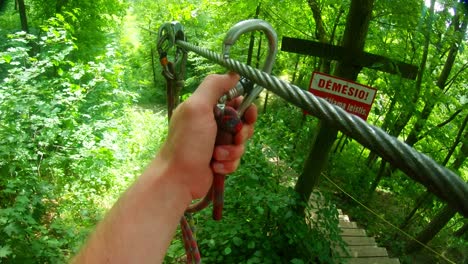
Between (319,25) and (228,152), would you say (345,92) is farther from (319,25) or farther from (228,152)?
(319,25)

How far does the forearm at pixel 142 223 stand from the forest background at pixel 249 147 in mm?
1967

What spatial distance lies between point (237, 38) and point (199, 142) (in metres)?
0.31

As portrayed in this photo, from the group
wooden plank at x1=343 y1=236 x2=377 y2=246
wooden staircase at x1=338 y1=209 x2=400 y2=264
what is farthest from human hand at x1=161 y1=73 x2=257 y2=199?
wooden plank at x1=343 y1=236 x2=377 y2=246

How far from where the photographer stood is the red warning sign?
3012 mm

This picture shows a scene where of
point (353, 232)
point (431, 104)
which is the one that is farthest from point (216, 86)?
point (431, 104)

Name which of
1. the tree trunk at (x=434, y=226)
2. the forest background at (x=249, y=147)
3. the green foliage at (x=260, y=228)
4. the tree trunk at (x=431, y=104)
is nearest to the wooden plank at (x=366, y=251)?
the forest background at (x=249, y=147)

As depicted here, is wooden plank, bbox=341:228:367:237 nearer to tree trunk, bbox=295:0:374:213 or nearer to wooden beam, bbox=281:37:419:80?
tree trunk, bbox=295:0:374:213

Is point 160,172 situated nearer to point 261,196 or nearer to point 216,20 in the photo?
point 261,196

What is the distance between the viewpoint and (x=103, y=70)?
19.9 feet

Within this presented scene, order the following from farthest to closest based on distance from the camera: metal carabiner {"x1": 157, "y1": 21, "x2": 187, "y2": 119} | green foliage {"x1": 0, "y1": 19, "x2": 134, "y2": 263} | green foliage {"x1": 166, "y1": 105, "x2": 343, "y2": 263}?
green foliage {"x1": 0, "y1": 19, "x2": 134, "y2": 263} < green foliage {"x1": 166, "y1": 105, "x2": 343, "y2": 263} < metal carabiner {"x1": 157, "y1": 21, "x2": 187, "y2": 119}

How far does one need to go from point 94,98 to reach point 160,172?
19.8 ft

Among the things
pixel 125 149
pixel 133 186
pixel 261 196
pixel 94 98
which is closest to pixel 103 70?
pixel 94 98

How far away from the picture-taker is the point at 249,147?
11.6 ft

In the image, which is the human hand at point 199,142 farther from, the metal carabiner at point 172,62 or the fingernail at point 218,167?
the metal carabiner at point 172,62
